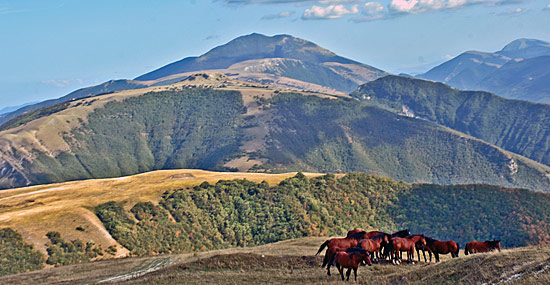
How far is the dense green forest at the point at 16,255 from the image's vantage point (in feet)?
361

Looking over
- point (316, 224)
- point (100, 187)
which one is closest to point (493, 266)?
point (316, 224)

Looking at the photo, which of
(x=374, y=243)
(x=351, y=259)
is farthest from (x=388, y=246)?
(x=351, y=259)

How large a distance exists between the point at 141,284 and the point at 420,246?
23.9 metres

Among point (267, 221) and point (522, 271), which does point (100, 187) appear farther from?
point (522, 271)

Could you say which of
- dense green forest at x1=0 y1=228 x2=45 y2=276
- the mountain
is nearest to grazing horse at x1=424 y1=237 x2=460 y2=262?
the mountain

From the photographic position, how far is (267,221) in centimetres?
16875

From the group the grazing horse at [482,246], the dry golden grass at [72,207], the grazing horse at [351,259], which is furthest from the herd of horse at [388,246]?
the dry golden grass at [72,207]

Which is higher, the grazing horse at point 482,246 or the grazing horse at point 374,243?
the grazing horse at point 374,243

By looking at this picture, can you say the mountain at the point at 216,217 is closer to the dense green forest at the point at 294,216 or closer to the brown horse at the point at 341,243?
the dense green forest at the point at 294,216

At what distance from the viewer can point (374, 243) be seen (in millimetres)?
39250

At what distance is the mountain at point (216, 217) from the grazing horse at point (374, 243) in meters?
97.3

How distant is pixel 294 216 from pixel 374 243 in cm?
13218

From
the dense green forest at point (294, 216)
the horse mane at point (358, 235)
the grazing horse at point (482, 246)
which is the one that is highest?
the horse mane at point (358, 235)

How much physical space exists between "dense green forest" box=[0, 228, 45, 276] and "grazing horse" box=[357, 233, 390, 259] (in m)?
98.2
